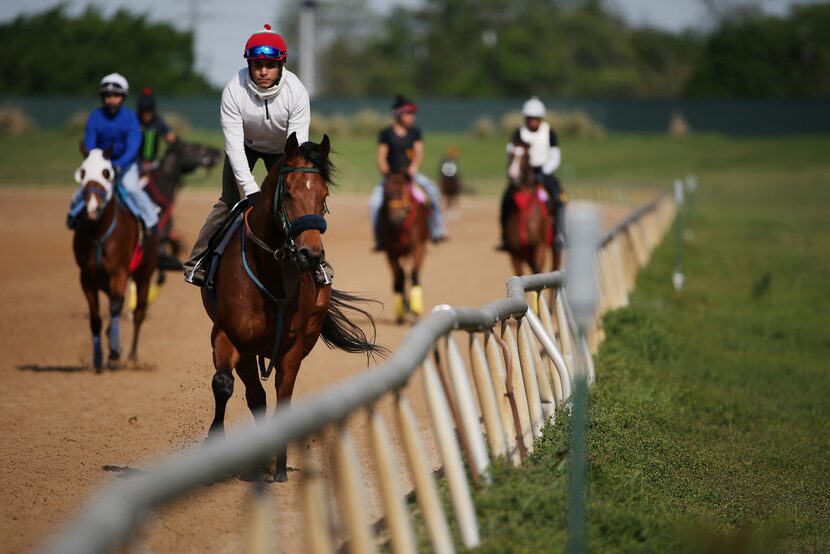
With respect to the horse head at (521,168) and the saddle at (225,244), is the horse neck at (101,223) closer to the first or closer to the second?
the saddle at (225,244)

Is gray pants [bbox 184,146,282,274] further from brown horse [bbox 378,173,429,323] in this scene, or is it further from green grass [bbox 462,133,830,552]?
brown horse [bbox 378,173,429,323]

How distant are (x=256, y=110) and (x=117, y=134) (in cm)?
539

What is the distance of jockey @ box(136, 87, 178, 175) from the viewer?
17.2 m

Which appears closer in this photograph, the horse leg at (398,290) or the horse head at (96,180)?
the horse head at (96,180)

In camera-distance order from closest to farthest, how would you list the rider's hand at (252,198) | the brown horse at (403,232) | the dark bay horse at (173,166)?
the rider's hand at (252,198), the brown horse at (403,232), the dark bay horse at (173,166)

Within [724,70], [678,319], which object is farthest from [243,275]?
[724,70]

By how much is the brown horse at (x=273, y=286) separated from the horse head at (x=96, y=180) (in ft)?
15.5

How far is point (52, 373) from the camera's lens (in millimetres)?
12367

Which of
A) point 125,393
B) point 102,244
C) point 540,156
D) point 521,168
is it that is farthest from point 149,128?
point 125,393

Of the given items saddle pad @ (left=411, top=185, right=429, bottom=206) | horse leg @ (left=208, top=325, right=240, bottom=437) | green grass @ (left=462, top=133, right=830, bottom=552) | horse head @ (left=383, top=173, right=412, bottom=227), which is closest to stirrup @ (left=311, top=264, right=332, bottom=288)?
horse leg @ (left=208, top=325, right=240, bottom=437)

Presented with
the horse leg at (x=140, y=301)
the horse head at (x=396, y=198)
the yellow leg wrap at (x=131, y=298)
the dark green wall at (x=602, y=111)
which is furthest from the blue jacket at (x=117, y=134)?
the dark green wall at (x=602, y=111)

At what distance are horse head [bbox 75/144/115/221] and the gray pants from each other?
421 centimetres

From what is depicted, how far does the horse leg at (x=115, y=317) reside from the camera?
12797mm

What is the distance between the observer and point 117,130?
520 inches
